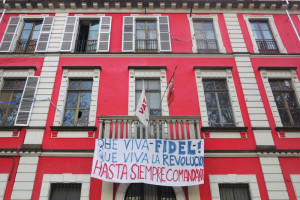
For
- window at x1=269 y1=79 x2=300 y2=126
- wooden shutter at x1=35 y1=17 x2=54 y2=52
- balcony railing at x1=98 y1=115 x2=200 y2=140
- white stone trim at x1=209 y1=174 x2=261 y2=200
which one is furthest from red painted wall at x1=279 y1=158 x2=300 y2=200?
wooden shutter at x1=35 y1=17 x2=54 y2=52

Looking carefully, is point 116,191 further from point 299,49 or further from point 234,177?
point 299,49

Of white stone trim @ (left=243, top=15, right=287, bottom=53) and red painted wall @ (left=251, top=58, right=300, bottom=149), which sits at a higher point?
white stone trim @ (left=243, top=15, right=287, bottom=53)

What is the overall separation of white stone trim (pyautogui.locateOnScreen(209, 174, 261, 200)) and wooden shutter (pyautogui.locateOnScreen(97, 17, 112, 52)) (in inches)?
278

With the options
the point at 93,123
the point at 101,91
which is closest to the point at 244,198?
the point at 93,123

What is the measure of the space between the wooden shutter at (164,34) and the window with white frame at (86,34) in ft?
8.06

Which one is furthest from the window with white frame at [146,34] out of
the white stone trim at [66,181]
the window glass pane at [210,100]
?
the white stone trim at [66,181]

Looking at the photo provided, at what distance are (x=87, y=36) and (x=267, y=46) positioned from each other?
8.81m

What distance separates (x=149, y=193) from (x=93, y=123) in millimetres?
3236

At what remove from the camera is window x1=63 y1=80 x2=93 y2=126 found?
9.00 meters

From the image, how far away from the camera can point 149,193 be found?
24.7 feet

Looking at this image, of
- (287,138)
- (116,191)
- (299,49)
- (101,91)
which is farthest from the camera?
(299,49)

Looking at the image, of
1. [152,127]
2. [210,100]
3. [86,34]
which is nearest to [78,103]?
[152,127]

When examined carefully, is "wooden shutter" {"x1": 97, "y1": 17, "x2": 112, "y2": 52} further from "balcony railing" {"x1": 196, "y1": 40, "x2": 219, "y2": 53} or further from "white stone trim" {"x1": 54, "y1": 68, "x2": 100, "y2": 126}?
"balcony railing" {"x1": 196, "y1": 40, "x2": 219, "y2": 53}

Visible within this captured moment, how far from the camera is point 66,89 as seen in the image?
31.4 ft
